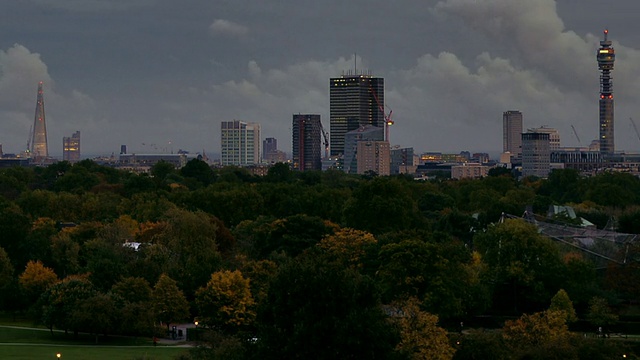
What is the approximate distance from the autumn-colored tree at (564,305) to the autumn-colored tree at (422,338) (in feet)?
36.0

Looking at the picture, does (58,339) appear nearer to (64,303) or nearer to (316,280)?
(64,303)

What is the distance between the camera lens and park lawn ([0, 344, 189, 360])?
155 ft

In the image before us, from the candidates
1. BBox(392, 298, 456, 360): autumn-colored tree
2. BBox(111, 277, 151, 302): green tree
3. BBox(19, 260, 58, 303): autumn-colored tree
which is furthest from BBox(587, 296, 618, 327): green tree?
BBox(19, 260, 58, 303): autumn-colored tree

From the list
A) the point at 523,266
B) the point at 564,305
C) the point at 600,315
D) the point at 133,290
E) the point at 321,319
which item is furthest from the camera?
the point at 523,266

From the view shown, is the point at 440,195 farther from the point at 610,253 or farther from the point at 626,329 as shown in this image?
the point at 626,329

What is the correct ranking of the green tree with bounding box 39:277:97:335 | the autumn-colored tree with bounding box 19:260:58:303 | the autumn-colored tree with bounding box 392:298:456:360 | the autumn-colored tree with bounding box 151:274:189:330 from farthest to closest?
1. the autumn-colored tree with bounding box 19:260:58:303
2. the autumn-colored tree with bounding box 151:274:189:330
3. the green tree with bounding box 39:277:97:335
4. the autumn-colored tree with bounding box 392:298:456:360

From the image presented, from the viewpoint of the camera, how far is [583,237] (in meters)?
69.1

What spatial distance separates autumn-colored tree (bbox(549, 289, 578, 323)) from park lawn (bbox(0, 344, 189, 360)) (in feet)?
56.8

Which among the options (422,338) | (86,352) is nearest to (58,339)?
(86,352)

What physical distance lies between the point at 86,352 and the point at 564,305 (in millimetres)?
21686

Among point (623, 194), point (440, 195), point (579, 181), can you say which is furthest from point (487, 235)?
point (579, 181)

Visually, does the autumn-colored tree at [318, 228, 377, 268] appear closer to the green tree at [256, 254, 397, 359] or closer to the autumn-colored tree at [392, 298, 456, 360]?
the autumn-colored tree at [392, 298, 456, 360]

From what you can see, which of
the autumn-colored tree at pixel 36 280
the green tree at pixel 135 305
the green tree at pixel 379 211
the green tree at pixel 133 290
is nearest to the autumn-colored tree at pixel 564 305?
the green tree at pixel 135 305

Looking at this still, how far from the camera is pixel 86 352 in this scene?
160 ft
